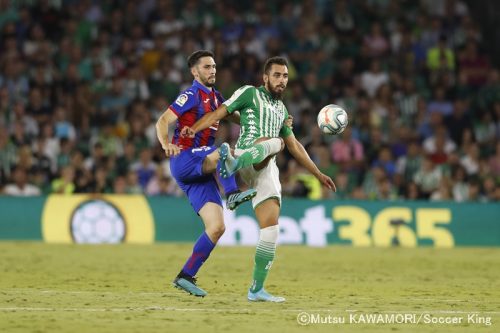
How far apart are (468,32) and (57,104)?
30.8ft

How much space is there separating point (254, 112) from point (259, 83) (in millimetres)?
11881

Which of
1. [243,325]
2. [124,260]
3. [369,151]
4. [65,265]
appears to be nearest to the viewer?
[243,325]

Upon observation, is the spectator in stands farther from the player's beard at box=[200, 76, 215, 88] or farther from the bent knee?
the bent knee

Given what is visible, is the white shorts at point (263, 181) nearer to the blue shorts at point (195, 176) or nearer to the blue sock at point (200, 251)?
the blue shorts at point (195, 176)

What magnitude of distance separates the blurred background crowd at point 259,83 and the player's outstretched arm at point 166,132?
940 centimetres

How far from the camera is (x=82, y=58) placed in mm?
21844

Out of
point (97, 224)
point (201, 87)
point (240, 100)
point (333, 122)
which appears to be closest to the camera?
point (240, 100)

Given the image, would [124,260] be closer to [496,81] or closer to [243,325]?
[243,325]

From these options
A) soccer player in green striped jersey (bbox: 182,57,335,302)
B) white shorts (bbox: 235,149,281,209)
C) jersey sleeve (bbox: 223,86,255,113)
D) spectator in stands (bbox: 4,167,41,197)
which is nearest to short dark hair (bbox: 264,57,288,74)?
soccer player in green striped jersey (bbox: 182,57,335,302)

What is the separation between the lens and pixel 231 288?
11.3 m

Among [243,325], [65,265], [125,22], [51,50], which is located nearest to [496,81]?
[125,22]

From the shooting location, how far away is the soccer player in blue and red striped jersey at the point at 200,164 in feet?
32.7

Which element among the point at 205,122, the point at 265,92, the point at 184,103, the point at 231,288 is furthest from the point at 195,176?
the point at 231,288

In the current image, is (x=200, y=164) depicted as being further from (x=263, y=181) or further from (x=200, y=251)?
(x=200, y=251)
